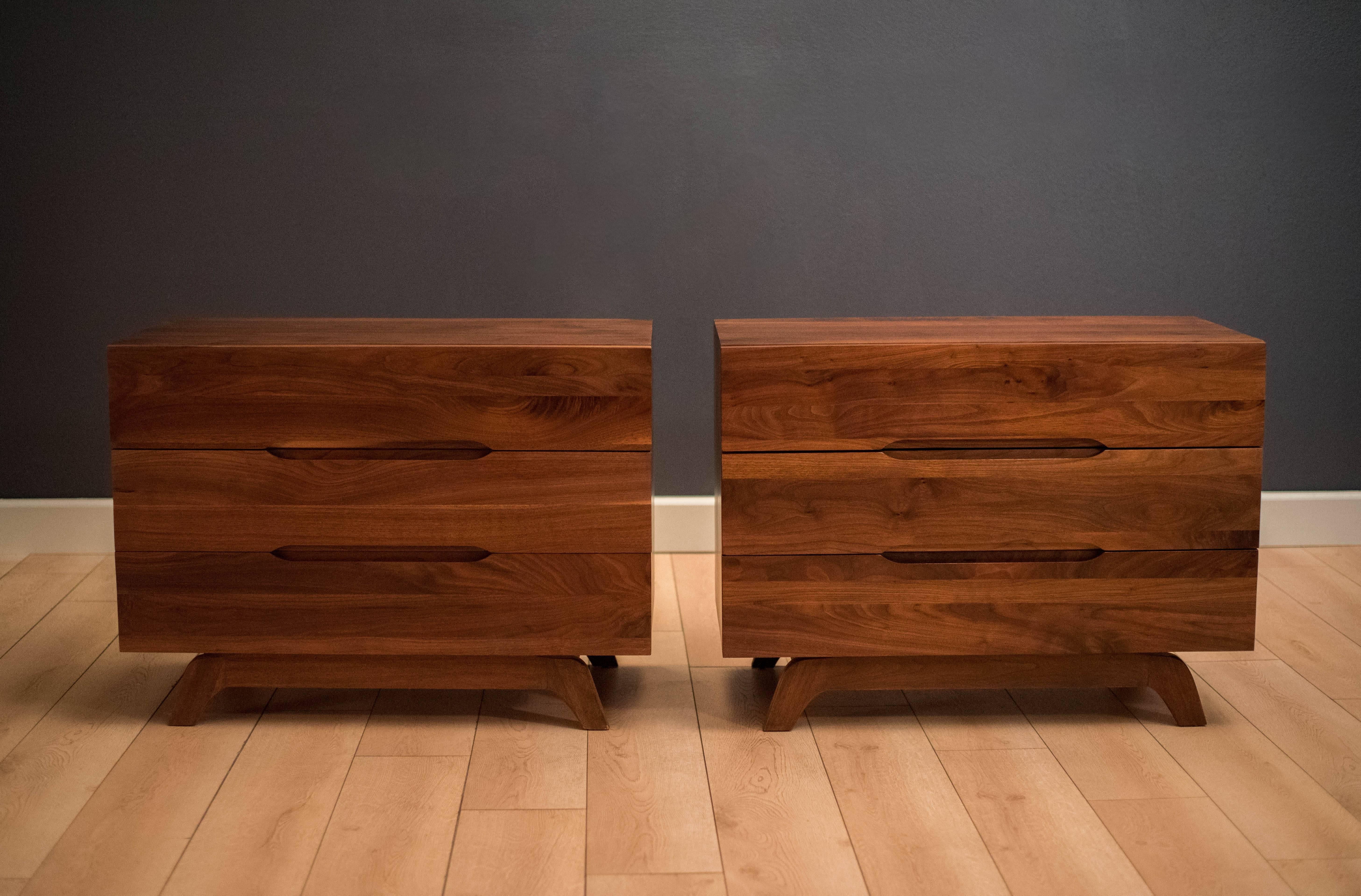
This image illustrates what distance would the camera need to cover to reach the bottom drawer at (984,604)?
166 cm

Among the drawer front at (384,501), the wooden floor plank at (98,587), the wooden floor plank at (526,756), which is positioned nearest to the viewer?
the wooden floor plank at (526,756)

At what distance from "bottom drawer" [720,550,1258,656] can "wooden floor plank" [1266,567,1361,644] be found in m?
0.59

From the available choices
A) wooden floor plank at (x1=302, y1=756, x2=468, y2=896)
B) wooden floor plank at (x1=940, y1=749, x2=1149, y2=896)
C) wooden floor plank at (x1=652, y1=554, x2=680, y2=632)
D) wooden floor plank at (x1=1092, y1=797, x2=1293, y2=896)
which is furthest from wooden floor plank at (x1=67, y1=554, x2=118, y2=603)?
wooden floor plank at (x1=1092, y1=797, x2=1293, y2=896)

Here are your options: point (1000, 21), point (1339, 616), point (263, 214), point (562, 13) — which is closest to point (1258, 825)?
point (1339, 616)

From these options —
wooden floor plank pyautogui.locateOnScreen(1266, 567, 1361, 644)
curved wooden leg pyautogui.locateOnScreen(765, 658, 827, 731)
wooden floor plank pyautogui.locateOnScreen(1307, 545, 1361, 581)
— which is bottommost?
wooden floor plank pyautogui.locateOnScreen(1266, 567, 1361, 644)

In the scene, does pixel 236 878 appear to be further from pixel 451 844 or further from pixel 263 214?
pixel 263 214

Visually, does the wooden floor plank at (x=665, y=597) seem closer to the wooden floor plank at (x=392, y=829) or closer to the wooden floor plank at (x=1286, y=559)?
the wooden floor plank at (x=392, y=829)

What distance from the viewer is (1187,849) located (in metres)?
1.40

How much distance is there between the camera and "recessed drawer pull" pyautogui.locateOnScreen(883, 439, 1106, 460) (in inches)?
64.2

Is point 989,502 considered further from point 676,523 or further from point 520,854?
point 676,523

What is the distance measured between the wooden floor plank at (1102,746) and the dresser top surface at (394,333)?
80cm

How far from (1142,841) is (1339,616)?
101 centimetres

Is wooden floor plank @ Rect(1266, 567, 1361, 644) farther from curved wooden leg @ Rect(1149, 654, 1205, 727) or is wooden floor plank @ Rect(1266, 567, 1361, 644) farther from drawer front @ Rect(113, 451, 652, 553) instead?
drawer front @ Rect(113, 451, 652, 553)

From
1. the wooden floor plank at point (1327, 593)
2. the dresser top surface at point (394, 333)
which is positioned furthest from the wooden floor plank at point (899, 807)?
the wooden floor plank at point (1327, 593)
